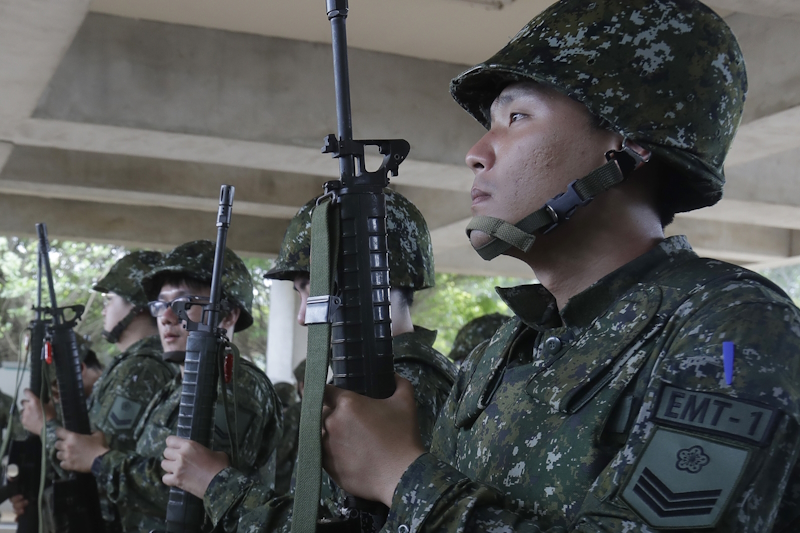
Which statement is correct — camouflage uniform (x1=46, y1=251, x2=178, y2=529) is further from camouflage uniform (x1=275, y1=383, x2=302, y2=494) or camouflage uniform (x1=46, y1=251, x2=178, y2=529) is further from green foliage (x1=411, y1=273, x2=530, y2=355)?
green foliage (x1=411, y1=273, x2=530, y2=355)

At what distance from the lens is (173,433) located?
13.2 feet

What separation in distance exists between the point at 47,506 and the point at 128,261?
1.86 meters

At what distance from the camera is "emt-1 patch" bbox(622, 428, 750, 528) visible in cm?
125

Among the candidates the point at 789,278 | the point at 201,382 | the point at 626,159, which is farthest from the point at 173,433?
the point at 789,278

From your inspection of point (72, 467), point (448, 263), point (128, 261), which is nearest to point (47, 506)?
point (72, 467)

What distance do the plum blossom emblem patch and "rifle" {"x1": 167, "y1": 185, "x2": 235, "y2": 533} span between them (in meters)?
2.21

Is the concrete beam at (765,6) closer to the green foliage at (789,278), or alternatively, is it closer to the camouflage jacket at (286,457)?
the camouflage jacket at (286,457)

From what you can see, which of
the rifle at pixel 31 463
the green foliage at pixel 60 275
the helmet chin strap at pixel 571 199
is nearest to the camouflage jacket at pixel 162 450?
the rifle at pixel 31 463

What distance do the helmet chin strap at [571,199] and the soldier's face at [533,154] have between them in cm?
3

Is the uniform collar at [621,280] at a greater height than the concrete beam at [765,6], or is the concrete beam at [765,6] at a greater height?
the concrete beam at [765,6]

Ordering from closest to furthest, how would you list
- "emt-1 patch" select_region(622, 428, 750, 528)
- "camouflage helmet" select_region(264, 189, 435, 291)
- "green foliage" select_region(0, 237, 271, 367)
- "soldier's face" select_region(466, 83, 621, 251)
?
"emt-1 patch" select_region(622, 428, 750, 528), "soldier's face" select_region(466, 83, 621, 251), "camouflage helmet" select_region(264, 189, 435, 291), "green foliage" select_region(0, 237, 271, 367)

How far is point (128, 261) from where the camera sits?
6.18 m

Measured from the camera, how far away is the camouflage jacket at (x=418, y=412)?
9.04ft

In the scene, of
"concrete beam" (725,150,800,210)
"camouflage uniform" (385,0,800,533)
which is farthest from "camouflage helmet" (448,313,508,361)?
"camouflage uniform" (385,0,800,533)
